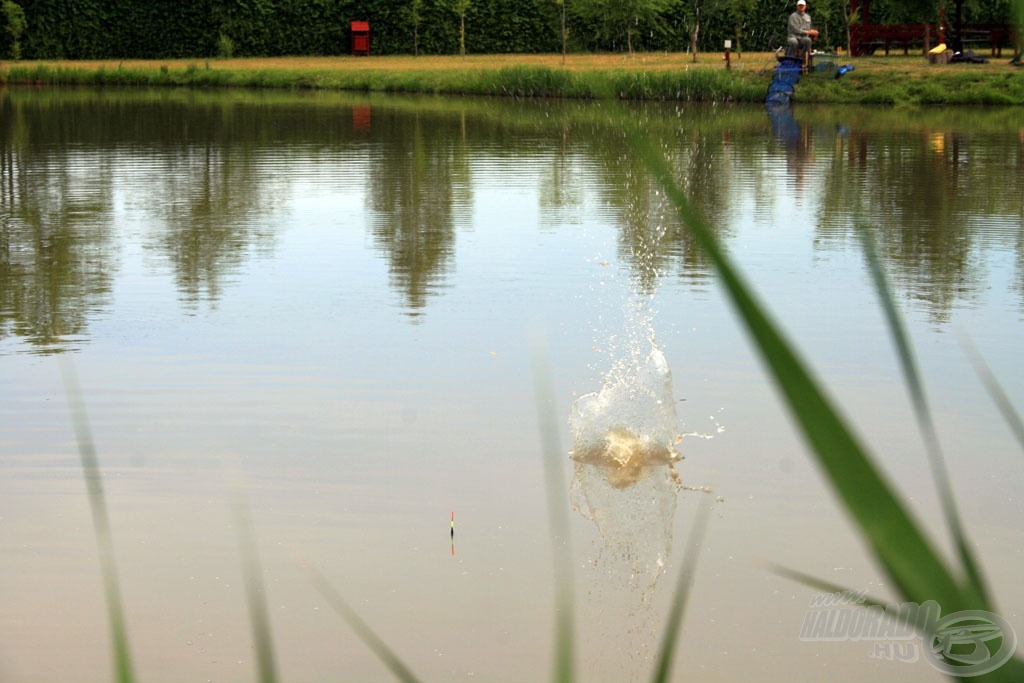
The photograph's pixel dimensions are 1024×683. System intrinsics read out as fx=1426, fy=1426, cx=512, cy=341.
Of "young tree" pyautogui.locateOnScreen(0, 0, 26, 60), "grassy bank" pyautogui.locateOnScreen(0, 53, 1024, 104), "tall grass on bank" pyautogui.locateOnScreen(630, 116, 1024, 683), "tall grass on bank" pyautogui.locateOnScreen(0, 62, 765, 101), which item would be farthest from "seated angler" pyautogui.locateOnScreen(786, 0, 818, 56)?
"tall grass on bank" pyautogui.locateOnScreen(630, 116, 1024, 683)

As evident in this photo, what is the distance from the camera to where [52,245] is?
40.3 feet

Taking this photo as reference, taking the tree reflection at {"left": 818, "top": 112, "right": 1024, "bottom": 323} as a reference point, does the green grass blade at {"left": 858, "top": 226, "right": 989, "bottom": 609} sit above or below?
above

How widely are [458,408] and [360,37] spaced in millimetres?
37188

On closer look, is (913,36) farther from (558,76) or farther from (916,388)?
(916,388)

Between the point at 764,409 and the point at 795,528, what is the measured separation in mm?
1747

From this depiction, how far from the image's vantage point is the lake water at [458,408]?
468 centimetres

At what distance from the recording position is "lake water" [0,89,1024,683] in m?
4.68

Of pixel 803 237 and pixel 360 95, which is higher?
pixel 360 95

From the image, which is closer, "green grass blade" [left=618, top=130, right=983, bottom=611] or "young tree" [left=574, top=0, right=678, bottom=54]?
"green grass blade" [left=618, top=130, right=983, bottom=611]

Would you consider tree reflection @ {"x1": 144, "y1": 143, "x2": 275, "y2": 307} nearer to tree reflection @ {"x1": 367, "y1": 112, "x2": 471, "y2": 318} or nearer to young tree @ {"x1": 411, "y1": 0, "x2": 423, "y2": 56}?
tree reflection @ {"x1": 367, "y1": 112, "x2": 471, "y2": 318}

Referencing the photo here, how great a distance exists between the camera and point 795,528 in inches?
219

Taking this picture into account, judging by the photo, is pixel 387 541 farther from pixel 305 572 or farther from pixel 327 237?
pixel 327 237

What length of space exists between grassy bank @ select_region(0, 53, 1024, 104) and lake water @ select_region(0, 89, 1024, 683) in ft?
27.5

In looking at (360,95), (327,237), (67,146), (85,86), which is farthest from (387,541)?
(85,86)
